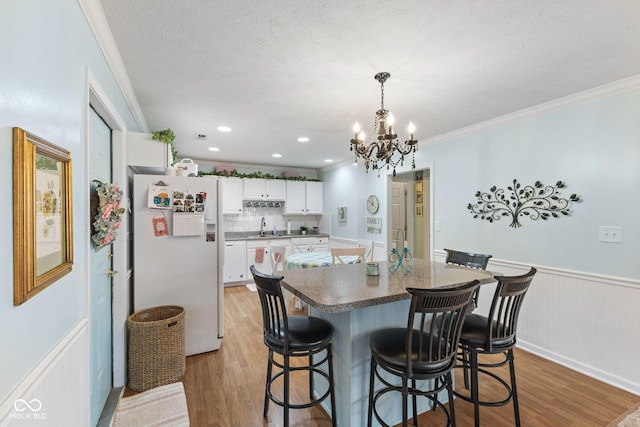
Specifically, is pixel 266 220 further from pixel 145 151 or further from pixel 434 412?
pixel 434 412

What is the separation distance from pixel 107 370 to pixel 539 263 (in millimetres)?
3843

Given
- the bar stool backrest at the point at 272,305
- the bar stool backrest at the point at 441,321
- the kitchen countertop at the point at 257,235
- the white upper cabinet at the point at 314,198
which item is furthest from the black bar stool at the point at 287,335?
the white upper cabinet at the point at 314,198

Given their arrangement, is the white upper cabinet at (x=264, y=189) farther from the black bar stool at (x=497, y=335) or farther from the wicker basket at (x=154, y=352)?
the black bar stool at (x=497, y=335)

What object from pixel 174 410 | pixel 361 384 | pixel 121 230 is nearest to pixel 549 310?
pixel 361 384

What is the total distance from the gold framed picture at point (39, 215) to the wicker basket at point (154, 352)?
1415 millimetres

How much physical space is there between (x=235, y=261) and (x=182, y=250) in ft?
8.54

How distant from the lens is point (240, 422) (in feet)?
6.40

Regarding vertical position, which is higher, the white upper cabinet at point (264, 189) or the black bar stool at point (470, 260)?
the white upper cabinet at point (264, 189)

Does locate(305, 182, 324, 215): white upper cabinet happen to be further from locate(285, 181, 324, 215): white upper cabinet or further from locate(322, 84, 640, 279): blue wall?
locate(322, 84, 640, 279): blue wall

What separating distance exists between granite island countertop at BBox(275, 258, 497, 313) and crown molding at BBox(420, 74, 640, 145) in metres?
1.80

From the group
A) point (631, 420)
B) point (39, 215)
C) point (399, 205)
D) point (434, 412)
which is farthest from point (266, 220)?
point (631, 420)

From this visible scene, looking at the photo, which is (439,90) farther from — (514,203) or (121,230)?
(121,230)

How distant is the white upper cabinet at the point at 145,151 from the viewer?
2.50 metres

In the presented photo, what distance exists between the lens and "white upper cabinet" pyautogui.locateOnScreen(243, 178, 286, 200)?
18.9ft
